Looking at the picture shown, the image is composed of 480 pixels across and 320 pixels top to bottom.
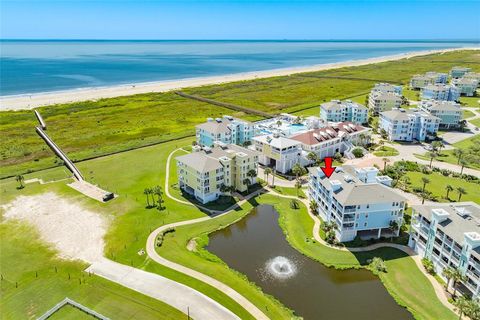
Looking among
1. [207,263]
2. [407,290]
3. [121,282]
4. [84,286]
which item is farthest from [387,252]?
[84,286]

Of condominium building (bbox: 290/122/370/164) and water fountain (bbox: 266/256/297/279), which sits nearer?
water fountain (bbox: 266/256/297/279)

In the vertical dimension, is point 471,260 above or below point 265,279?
above

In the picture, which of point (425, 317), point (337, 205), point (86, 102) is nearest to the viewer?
point (425, 317)

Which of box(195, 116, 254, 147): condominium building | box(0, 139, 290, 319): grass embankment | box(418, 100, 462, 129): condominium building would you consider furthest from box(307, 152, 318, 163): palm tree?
box(418, 100, 462, 129): condominium building

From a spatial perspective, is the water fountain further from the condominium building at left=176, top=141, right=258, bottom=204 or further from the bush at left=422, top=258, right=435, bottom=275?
the condominium building at left=176, top=141, right=258, bottom=204

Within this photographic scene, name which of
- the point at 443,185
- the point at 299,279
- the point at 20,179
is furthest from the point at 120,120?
the point at 443,185

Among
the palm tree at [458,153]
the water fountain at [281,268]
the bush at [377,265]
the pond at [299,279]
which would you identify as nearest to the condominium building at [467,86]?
the palm tree at [458,153]

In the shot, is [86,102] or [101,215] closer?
[101,215]

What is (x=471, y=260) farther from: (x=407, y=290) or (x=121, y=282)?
(x=121, y=282)
